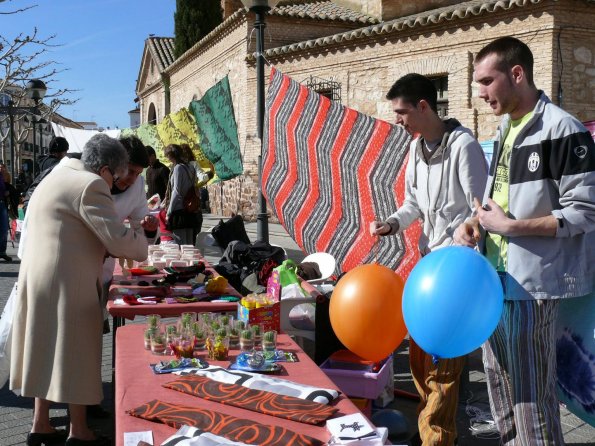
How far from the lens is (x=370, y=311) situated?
2.77 metres

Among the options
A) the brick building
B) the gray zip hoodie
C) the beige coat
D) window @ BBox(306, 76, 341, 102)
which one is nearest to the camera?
the gray zip hoodie

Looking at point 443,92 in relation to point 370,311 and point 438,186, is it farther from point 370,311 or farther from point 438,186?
point 370,311

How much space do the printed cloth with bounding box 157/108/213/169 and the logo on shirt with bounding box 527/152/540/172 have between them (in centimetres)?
1332

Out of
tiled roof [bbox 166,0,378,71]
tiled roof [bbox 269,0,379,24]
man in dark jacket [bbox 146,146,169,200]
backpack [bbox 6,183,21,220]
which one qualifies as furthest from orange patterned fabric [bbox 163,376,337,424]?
tiled roof [bbox 269,0,379,24]

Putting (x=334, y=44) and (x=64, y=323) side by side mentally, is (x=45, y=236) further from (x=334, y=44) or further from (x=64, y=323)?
(x=334, y=44)

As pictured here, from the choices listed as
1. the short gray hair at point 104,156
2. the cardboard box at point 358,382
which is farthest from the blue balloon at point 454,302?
the short gray hair at point 104,156

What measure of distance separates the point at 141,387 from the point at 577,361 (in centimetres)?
196

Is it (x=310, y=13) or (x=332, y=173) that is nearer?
(x=332, y=173)

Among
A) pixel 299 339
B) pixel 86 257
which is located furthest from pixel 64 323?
pixel 299 339

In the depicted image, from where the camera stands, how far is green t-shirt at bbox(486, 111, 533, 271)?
104 inches

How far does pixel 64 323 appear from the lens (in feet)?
10.8

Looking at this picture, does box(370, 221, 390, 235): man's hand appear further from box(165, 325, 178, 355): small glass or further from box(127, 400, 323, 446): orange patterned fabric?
box(127, 400, 323, 446): orange patterned fabric

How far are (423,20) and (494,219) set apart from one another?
1355 cm

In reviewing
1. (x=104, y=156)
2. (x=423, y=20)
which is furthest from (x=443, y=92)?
(x=104, y=156)
